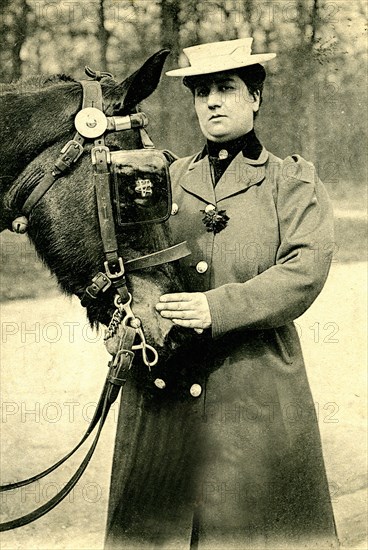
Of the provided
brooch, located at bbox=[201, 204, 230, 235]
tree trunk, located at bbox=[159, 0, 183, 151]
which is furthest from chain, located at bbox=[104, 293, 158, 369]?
tree trunk, located at bbox=[159, 0, 183, 151]

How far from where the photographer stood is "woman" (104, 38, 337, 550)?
219 cm

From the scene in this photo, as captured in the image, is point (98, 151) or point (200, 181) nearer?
point (98, 151)

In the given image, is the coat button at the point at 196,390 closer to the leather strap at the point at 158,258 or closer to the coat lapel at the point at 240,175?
the leather strap at the point at 158,258

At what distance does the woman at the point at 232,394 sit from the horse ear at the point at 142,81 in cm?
30

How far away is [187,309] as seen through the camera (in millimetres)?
2023

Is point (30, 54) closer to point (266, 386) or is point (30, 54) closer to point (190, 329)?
point (190, 329)

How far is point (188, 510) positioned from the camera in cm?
227

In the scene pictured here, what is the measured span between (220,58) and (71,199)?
0.69 meters

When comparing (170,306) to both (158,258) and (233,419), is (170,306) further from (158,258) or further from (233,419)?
(233,419)

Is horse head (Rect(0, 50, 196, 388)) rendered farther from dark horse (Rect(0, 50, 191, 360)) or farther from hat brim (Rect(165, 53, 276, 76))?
hat brim (Rect(165, 53, 276, 76))

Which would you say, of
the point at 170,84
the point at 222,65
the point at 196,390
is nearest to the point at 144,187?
the point at 222,65

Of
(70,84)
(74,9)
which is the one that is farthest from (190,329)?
(74,9)

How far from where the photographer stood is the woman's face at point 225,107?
2.18 m

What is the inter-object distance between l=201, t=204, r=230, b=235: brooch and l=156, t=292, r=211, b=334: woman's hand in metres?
0.25
